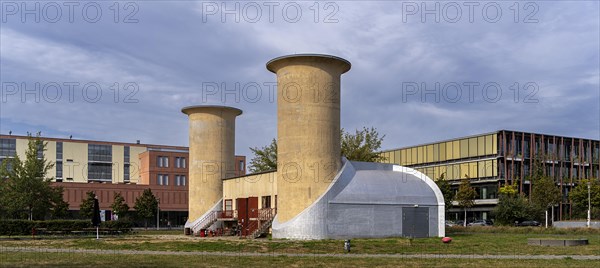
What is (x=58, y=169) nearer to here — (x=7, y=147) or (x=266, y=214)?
(x=7, y=147)

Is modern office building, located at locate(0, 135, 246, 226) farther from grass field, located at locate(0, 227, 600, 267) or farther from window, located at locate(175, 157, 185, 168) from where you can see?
grass field, located at locate(0, 227, 600, 267)

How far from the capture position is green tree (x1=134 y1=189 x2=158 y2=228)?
88.2m

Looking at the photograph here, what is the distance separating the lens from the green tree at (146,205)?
8819 cm

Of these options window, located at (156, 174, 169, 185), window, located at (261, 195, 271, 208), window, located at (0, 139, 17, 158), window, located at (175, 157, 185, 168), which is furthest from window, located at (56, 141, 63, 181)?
window, located at (261, 195, 271, 208)

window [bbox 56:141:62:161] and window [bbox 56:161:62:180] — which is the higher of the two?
window [bbox 56:141:62:161]

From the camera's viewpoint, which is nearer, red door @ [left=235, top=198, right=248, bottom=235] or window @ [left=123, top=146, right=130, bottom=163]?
red door @ [left=235, top=198, right=248, bottom=235]

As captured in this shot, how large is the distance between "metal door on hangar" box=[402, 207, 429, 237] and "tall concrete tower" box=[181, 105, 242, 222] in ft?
61.4

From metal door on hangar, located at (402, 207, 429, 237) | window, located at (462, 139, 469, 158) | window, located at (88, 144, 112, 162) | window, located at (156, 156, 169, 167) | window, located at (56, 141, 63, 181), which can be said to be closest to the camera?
metal door on hangar, located at (402, 207, 429, 237)

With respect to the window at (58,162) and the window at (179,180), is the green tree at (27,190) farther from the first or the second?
the window at (58,162)

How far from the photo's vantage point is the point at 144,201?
8900cm

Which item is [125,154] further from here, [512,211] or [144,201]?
[512,211]

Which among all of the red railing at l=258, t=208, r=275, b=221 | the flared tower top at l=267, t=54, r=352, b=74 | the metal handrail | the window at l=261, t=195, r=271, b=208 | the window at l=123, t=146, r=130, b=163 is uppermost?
the flared tower top at l=267, t=54, r=352, b=74

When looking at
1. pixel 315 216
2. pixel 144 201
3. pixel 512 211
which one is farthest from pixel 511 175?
pixel 315 216

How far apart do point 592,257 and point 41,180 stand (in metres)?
A: 49.1
